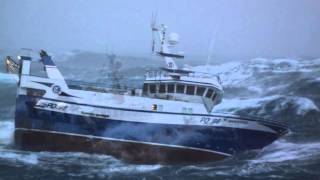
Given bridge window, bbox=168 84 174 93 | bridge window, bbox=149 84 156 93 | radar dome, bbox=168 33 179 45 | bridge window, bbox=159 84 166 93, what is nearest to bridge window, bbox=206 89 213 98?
bridge window, bbox=168 84 174 93

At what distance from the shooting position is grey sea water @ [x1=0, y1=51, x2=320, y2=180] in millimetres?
9164

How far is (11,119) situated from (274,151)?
5.58m

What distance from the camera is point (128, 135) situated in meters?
10.4

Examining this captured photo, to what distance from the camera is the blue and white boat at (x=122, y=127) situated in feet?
33.9

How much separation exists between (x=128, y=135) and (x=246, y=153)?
2297mm

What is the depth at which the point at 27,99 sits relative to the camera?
10.4m

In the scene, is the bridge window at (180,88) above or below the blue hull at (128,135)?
above

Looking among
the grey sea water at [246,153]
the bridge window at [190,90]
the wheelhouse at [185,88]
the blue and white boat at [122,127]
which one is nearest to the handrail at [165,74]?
the wheelhouse at [185,88]

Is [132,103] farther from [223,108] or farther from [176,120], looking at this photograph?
[223,108]

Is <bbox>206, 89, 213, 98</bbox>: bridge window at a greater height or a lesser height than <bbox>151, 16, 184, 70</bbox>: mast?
lesser

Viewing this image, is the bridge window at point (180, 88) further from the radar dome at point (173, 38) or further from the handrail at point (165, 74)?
the radar dome at point (173, 38)

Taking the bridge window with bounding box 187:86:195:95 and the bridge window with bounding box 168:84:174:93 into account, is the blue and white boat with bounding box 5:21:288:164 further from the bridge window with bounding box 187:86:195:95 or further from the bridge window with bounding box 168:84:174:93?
the bridge window with bounding box 187:86:195:95

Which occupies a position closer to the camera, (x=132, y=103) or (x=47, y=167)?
(x=47, y=167)

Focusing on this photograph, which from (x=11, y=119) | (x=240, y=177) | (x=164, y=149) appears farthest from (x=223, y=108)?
(x=11, y=119)
